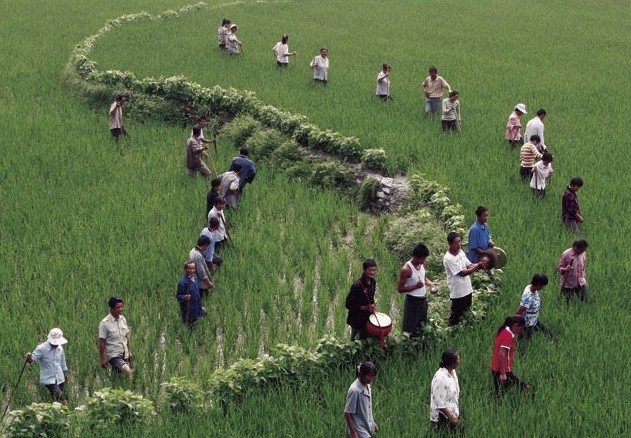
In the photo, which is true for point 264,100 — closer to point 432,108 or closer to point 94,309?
point 432,108

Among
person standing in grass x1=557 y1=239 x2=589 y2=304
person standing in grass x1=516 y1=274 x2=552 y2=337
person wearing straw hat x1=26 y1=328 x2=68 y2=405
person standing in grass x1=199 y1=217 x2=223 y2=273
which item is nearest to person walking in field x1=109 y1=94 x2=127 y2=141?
person standing in grass x1=199 y1=217 x2=223 y2=273

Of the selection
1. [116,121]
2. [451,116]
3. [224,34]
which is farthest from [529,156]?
[224,34]

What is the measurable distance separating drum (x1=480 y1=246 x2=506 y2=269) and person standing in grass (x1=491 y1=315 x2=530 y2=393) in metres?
1.77

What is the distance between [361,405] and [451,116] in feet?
29.0

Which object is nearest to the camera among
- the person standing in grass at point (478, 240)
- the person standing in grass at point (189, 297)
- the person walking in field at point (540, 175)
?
the person standing in grass at point (189, 297)

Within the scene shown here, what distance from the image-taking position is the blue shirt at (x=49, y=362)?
673cm

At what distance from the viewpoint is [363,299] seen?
23.5 feet

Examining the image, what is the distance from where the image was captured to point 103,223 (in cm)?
1062

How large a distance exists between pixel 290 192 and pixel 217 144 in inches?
102

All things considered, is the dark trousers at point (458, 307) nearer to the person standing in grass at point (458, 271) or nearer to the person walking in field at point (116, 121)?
the person standing in grass at point (458, 271)

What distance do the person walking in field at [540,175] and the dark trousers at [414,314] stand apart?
12.9 ft

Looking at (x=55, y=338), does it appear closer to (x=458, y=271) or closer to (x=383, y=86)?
(x=458, y=271)

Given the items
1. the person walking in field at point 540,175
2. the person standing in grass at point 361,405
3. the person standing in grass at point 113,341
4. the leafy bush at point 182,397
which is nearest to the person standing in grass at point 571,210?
the person walking in field at point 540,175

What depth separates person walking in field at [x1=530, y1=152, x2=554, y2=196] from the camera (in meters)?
10.7
